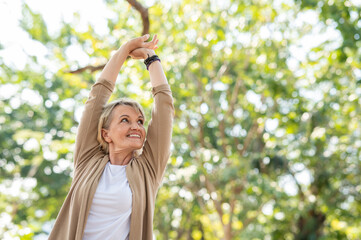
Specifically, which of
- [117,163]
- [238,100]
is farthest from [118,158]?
[238,100]

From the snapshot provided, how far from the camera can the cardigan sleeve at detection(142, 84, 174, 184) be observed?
185 cm

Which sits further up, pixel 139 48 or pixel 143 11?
pixel 143 11

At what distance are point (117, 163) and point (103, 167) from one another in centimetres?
11

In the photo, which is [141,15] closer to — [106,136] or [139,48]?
[139,48]

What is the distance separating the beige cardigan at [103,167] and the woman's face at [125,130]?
0.06 m

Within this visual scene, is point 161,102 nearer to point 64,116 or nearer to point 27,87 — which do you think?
point 64,116

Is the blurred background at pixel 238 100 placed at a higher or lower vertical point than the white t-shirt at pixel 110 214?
higher

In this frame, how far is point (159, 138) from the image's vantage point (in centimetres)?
187

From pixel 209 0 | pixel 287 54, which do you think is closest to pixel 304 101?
pixel 287 54

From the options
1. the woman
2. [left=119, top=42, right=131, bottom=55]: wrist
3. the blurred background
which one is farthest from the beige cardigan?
the blurred background

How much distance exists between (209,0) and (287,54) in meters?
2.07

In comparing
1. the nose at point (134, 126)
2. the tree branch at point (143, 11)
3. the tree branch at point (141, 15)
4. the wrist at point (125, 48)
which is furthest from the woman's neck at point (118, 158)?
the tree branch at point (143, 11)

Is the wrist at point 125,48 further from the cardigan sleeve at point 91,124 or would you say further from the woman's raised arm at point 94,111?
the cardigan sleeve at point 91,124

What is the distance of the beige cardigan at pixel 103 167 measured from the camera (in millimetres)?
1616
